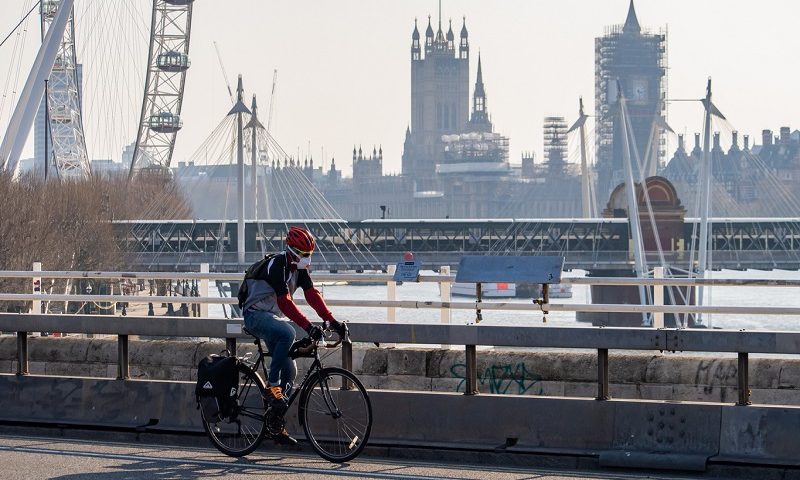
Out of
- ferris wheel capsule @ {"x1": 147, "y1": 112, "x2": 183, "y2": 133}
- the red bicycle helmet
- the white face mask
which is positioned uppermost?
ferris wheel capsule @ {"x1": 147, "y1": 112, "x2": 183, "y2": 133}

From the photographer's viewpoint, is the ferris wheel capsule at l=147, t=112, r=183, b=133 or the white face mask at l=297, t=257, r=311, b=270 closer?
the white face mask at l=297, t=257, r=311, b=270

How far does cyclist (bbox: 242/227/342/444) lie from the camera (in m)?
12.9

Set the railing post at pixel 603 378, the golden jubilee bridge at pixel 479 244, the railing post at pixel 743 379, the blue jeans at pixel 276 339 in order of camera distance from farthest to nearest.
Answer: the golden jubilee bridge at pixel 479 244 → the blue jeans at pixel 276 339 → the railing post at pixel 603 378 → the railing post at pixel 743 379

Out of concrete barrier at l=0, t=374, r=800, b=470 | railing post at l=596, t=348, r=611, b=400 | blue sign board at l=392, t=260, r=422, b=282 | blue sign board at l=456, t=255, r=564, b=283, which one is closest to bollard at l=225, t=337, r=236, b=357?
concrete barrier at l=0, t=374, r=800, b=470

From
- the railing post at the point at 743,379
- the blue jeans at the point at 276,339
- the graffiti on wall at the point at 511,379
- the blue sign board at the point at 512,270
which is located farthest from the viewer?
the graffiti on wall at the point at 511,379

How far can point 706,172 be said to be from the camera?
76.2 metres

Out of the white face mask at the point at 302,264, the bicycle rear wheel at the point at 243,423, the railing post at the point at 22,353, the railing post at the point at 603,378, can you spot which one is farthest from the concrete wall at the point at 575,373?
the white face mask at the point at 302,264

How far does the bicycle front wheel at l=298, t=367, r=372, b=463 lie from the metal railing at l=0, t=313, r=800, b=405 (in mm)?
641

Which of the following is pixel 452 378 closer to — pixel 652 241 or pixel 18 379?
pixel 18 379

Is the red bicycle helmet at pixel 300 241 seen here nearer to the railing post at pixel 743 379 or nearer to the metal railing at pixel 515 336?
the metal railing at pixel 515 336

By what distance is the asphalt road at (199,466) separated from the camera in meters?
12.4

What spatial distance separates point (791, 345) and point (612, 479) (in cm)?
164

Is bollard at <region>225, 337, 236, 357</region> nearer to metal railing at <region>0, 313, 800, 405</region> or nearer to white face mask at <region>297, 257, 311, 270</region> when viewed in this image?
metal railing at <region>0, 313, 800, 405</region>

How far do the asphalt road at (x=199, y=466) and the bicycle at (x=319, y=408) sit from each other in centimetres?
15
